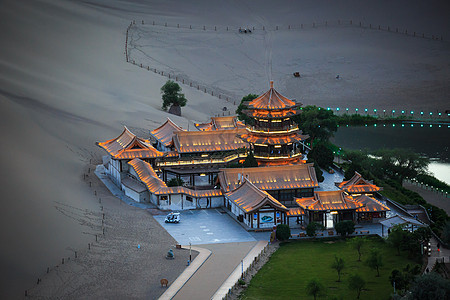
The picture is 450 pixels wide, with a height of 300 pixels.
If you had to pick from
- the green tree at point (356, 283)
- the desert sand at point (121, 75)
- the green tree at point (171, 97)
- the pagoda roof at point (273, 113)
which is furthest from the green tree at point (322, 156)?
the green tree at point (356, 283)

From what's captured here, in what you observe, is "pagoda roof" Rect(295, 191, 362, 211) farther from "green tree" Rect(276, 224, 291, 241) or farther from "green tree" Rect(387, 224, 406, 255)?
"green tree" Rect(387, 224, 406, 255)

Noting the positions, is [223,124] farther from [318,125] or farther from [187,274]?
[187,274]

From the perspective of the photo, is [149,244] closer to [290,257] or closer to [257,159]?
[290,257]

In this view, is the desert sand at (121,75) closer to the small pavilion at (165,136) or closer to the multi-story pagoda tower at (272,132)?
the small pavilion at (165,136)

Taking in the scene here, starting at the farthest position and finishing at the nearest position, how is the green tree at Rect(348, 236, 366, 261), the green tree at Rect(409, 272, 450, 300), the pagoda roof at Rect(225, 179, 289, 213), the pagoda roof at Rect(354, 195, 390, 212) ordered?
the pagoda roof at Rect(354, 195, 390, 212) < the pagoda roof at Rect(225, 179, 289, 213) < the green tree at Rect(348, 236, 366, 261) < the green tree at Rect(409, 272, 450, 300)

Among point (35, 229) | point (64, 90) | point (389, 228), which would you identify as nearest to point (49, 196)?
point (35, 229)

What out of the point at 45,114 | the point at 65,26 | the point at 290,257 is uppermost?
the point at 65,26

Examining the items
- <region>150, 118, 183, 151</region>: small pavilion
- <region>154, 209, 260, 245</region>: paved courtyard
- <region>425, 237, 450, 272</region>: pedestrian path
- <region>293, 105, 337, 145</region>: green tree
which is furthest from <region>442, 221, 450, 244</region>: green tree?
<region>293, 105, 337, 145</region>: green tree
